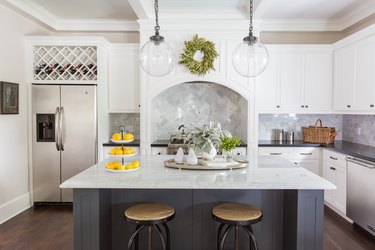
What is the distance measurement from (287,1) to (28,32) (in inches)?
152

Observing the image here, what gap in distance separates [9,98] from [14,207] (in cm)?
150

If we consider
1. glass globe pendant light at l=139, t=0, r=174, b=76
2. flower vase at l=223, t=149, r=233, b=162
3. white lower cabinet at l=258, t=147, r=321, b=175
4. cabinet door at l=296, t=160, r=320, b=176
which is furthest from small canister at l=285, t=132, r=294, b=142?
glass globe pendant light at l=139, t=0, r=174, b=76

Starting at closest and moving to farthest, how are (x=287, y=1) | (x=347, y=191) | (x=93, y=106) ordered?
1. (x=347, y=191)
2. (x=287, y=1)
3. (x=93, y=106)

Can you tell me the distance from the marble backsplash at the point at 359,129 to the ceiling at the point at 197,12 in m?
1.52

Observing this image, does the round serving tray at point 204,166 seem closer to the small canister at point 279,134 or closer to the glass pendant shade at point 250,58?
the glass pendant shade at point 250,58

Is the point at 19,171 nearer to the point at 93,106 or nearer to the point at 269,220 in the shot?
the point at 93,106

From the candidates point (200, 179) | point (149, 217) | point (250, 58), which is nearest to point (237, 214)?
point (200, 179)

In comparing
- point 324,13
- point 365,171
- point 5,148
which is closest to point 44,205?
point 5,148

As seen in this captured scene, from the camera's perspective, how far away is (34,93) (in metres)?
4.54

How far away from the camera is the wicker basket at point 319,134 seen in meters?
4.71

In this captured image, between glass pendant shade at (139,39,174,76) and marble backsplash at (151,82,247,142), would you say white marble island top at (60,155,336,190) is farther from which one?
marble backsplash at (151,82,247,142)

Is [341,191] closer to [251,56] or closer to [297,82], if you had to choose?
[297,82]

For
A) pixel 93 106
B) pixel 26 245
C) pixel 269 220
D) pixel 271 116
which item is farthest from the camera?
pixel 271 116

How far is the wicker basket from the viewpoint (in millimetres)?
4707
